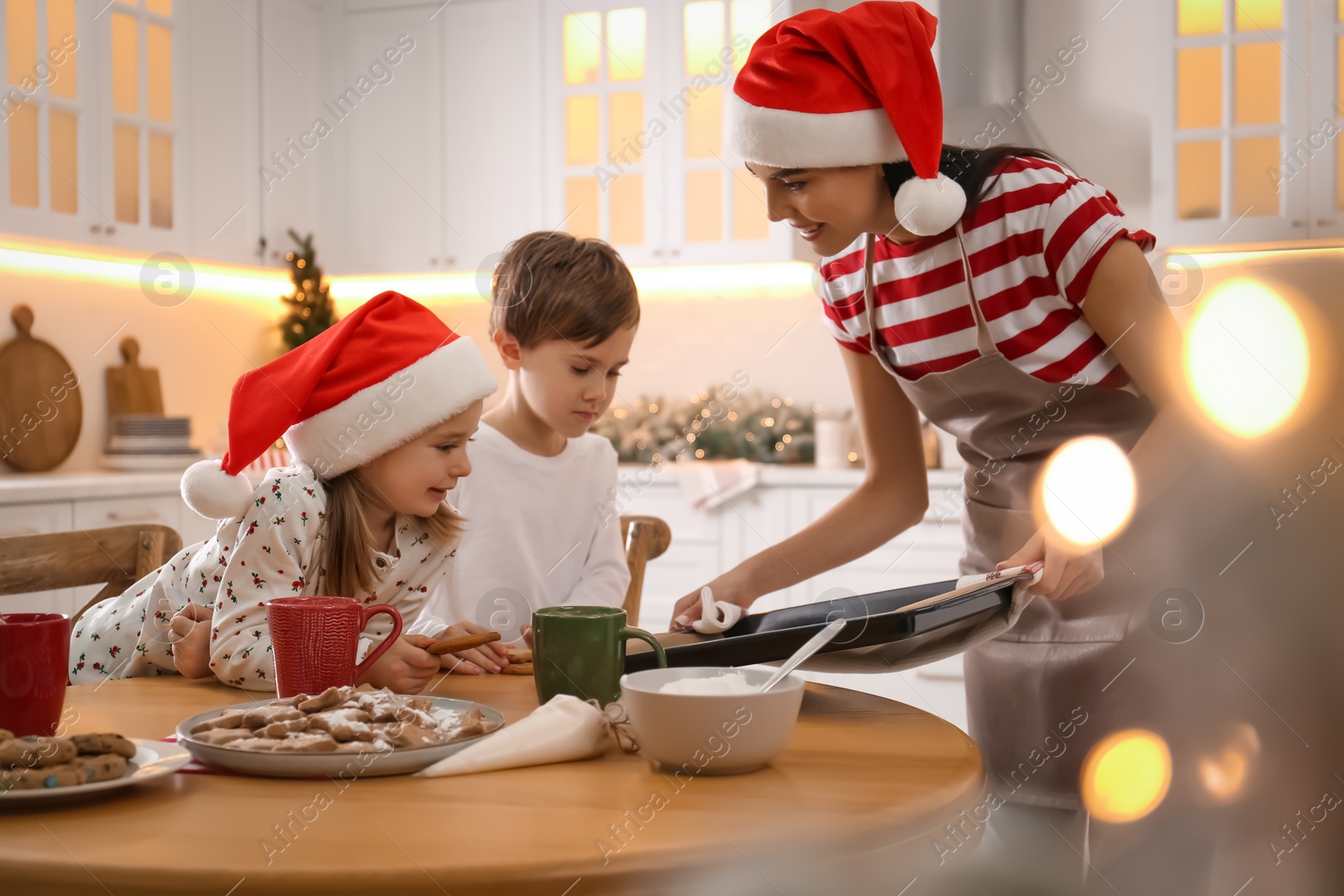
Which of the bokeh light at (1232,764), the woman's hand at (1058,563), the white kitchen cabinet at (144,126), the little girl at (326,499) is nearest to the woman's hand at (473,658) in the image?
the little girl at (326,499)

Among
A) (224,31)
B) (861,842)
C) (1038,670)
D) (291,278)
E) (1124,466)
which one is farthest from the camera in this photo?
(291,278)

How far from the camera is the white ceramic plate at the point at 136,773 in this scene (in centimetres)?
67

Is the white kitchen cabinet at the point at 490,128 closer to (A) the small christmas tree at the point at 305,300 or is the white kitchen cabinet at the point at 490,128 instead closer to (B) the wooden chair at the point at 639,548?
(A) the small christmas tree at the point at 305,300

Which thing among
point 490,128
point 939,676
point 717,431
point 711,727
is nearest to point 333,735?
point 711,727

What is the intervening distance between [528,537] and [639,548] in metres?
0.17

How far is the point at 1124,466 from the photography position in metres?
1.21

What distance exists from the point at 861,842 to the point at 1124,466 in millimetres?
706

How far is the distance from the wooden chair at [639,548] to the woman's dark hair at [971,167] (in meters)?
0.64

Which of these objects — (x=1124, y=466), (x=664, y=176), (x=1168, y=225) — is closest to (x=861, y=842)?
(x=1124, y=466)

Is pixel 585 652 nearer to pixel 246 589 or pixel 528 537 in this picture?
pixel 246 589

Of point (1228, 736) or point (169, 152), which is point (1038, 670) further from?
point (169, 152)

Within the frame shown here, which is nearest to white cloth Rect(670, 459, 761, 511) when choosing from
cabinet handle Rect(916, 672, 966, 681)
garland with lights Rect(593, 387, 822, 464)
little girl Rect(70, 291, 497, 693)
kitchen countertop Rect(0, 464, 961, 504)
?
kitchen countertop Rect(0, 464, 961, 504)

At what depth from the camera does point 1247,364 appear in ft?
4.82

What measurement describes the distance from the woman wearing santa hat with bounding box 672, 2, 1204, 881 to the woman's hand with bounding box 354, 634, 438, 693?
0.87 feet
